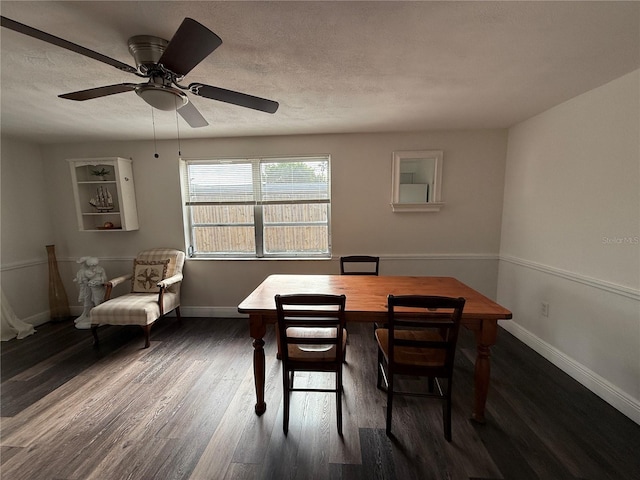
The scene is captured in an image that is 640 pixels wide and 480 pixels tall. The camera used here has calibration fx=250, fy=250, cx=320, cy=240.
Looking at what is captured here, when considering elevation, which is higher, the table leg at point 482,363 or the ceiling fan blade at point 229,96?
the ceiling fan blade at point 229,96

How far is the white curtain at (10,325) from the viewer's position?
2.89m

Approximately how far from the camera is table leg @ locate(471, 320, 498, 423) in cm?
161

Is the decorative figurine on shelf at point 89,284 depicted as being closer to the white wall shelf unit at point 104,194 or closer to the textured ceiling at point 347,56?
the white wall shelf unit at point 104,194

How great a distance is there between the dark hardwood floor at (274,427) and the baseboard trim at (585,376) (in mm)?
64

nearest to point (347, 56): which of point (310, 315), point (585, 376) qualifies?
point (310, 315)

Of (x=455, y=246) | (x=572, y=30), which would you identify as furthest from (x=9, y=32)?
(x=455, y=246)

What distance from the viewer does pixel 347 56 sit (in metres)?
1.49

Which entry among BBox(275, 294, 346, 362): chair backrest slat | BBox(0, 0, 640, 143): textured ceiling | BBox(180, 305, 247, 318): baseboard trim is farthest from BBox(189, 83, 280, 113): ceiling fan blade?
BBox(180, 305, 247, 318): baseboard trim

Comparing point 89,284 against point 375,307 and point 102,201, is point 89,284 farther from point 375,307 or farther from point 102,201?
point 375,307

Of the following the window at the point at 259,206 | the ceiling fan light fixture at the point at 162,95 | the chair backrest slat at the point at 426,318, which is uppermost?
the ceiling fan light fixture at the point at 162,95

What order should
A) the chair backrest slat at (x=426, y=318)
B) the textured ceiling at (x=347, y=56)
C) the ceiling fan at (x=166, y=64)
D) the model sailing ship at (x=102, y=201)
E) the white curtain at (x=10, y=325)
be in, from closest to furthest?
the ceiling fan at (x=166, y=64) → the textured ceiling at (x=347, y=56) → the chair backrest slat at (x=426, y=318) → the white curtain at (x=10, y=325) → the model sailing ship at (x=102, y=201)

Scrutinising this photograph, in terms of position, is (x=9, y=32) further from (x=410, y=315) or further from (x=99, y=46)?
(x=410, y=315)

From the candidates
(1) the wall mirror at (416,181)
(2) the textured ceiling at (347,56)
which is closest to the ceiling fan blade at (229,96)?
(2) the textured ceiling at (347,56)

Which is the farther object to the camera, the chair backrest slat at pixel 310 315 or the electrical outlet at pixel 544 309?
the electrical outlet at pixel 544 309
